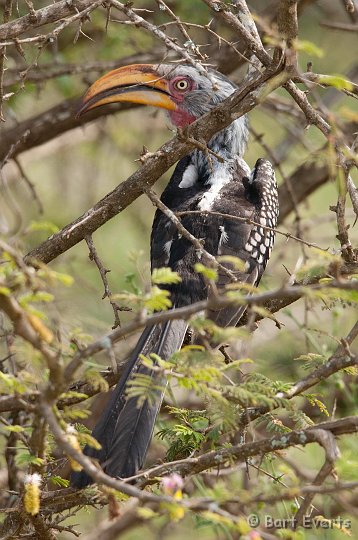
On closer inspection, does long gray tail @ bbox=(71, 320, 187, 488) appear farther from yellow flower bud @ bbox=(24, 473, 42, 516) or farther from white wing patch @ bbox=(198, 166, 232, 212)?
white wing patch @ bbox=(198, 166, 232, 212)

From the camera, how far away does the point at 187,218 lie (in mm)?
4086

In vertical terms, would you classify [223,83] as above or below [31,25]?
below

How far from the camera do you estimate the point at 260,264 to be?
4117mm

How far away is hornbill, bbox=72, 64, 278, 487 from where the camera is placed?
2.98m

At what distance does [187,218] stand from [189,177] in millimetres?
544

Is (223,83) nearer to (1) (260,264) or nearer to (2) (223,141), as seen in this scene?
(2) (223,141)

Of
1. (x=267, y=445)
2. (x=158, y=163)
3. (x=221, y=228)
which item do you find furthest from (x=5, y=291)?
(x=221, y=228)

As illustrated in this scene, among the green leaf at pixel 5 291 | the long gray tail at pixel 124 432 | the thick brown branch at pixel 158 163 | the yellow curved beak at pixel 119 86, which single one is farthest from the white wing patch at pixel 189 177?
the green leaf at pixel 5 291

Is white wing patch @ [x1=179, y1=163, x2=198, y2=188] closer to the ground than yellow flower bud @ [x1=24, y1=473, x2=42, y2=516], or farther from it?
farther from it

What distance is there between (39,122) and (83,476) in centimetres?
296

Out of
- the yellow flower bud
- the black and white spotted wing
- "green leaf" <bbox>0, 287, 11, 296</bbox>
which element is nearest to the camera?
"green leaf" <bbox>0, 287, 11, 296</bbox>

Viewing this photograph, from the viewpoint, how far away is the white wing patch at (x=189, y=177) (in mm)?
4539

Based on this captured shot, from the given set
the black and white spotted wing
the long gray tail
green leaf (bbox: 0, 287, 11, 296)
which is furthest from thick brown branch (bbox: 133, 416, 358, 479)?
the black and white spotted wing

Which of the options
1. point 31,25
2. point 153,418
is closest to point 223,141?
point 31,25
